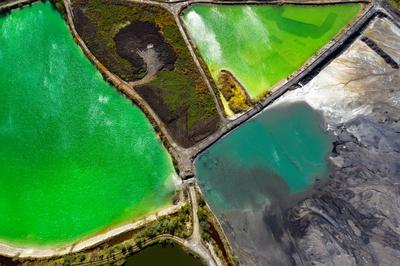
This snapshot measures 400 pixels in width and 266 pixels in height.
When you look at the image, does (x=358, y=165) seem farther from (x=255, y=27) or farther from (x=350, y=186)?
(x=255, y=27)

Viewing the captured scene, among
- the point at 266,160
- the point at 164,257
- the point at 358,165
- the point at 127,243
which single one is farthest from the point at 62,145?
the point at 358,165

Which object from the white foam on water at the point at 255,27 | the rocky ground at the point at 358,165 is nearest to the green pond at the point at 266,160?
the rocky ground at the point at 358,165

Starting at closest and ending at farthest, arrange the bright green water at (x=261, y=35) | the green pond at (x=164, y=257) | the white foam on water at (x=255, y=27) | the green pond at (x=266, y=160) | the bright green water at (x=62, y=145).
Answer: the green pond at (x=164, y=257) → the bright green water at (x=62, y=145) → the green pond at (x=266, y=160) → the bright green water at (x=261, y=35) → the white foam on water at (x=255, y=27)

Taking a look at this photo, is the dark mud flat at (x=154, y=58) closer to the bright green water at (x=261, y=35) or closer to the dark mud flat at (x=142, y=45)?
the dark mud flat at (x=142, y=45)

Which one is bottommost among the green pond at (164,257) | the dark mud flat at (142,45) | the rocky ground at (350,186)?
the green pond at (164,257)

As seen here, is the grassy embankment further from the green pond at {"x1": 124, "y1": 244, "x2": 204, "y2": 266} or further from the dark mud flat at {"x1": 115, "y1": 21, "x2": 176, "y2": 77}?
the dark mud flat at {"x1": 115, "y1": 21, "x2": 176, "y2": 77}

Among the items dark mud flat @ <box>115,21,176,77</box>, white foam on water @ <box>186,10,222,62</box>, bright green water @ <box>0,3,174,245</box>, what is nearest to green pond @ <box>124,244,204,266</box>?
bright green water @ <box>0,3,174,245</box>

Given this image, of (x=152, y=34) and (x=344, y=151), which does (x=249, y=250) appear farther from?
(x=152, y=34)

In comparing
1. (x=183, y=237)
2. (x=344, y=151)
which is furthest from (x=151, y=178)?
(x=344, y=151)
